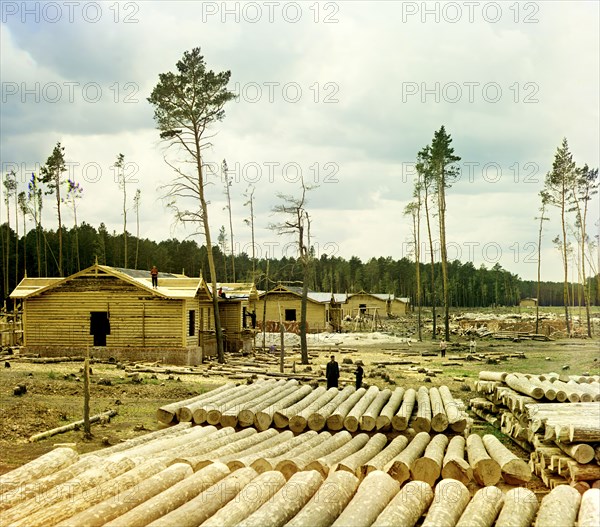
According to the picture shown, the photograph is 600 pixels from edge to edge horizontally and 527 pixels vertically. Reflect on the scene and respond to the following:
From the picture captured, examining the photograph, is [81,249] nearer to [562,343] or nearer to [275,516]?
[562,343]

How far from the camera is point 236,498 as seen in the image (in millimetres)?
7383

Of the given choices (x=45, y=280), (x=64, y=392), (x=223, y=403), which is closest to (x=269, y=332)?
(x=45, y=280)

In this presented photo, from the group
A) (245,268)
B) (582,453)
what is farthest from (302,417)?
(245,268)

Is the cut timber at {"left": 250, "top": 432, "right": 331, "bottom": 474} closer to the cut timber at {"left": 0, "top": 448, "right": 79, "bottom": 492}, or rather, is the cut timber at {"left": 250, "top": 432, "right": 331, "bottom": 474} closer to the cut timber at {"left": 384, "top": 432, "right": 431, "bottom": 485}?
the cut timber at {"left": 384, "top": 432, "right": 431, "bottom": 485}

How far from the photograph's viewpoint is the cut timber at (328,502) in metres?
6.67

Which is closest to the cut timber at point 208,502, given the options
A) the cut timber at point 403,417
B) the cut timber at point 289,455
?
the cut timber at point 289,455

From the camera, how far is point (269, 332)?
5469cm

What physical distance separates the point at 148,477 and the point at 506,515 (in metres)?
4.59

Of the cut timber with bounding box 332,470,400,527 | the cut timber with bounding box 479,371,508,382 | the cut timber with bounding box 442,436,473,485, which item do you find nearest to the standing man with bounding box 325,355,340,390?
the cut timber with bounding box 479,371,508,382

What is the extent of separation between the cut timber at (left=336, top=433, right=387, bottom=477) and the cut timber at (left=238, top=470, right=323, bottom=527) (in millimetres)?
1580

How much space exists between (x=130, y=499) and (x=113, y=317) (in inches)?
999

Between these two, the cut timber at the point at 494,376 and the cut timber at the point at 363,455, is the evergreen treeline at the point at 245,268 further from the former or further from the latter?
the cut timber at the point at 363,455

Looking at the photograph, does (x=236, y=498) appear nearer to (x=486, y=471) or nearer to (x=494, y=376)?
(x=486, y=471)

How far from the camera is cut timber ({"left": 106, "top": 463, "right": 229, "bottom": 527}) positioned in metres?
6.56
